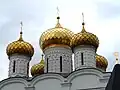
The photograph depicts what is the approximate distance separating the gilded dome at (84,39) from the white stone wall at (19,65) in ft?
8.67

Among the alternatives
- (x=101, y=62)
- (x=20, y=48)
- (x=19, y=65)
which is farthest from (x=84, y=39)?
(x=101, y=62)

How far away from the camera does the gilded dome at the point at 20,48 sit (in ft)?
47.0

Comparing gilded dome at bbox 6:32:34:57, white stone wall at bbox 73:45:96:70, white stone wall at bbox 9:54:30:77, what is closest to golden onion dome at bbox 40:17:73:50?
gilded dome at bbox 6:32:34:57

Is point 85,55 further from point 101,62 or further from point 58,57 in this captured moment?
point 101,62

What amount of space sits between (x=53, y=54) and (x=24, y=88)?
2.52 m

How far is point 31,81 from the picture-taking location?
40.5ft

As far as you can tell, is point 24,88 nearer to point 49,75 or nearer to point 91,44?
point 49,75

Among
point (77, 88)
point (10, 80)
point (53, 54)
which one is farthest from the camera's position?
point (53, 54)

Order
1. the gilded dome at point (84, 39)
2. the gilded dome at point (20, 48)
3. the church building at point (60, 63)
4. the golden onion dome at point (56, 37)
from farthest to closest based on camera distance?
the gilded dome at point (20, 48) < the golden onion dome at point (56, 37) < the gilded dome at point (84, 39) < the church building at point (60, 63)

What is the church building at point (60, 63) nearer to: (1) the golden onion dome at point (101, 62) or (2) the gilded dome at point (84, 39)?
(2) the gilded dome at point (84, 39)

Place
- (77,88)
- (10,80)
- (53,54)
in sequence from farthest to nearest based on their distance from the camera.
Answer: (53,54) < (10,80) < (77,88)

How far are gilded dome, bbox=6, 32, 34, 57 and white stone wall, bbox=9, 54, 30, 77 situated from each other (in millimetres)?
213

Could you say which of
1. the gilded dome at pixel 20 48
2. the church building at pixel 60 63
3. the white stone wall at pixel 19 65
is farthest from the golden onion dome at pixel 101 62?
the white stone wall at pixel 19 65

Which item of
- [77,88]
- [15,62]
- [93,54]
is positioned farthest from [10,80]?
[93,54]
